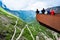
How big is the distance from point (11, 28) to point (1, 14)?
549mm

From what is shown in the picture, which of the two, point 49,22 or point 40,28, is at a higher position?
point 49,22

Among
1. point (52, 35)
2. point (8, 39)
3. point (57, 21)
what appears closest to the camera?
point (57, 21)

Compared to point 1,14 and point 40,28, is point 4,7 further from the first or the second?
point 40,28

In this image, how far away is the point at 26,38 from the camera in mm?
7090

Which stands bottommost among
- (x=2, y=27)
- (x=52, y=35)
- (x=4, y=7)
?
(x=52, y=35)

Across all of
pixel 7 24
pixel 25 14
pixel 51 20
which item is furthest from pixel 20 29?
pixel 51 20

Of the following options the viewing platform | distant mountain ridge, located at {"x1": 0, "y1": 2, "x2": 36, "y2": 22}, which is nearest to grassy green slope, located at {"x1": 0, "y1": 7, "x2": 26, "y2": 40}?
distant mountain ridge, located at {"x1": 0, "y1": 2, "x2": 36, "y2": 22}

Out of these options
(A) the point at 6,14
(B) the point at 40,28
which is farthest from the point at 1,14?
(B) the point at 40,28

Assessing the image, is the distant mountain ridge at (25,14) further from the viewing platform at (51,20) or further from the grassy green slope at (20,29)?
the viewing platform at (51,20)

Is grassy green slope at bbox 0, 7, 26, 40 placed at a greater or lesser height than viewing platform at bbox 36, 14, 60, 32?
lesser

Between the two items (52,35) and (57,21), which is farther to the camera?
(52,35)

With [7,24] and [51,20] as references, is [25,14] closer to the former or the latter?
[7,24]

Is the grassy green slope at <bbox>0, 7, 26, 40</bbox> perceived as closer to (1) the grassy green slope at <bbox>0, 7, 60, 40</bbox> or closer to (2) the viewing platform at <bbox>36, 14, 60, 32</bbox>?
(1) the grassy green slope at <bbox>0, 7, 60, 40</bbox>

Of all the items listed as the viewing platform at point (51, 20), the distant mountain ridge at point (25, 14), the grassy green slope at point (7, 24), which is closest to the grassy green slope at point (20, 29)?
the grassy green slope at point (7, 24)
